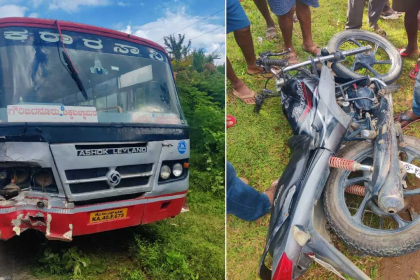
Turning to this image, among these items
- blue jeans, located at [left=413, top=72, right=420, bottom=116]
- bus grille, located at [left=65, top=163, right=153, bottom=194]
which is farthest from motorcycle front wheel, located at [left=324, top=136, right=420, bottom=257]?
bus grille, located at [left=65, top=163, right=153, bottom=194]

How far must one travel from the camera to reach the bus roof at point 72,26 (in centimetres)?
197

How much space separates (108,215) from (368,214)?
170 centimetres

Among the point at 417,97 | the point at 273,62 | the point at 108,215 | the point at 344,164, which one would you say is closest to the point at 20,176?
the point at 108,215

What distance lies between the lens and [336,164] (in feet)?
6.56

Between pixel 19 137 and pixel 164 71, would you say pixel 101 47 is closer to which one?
pixel 164 71

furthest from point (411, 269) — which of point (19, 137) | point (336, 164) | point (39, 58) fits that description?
point (39, 58)

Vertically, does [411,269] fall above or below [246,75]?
below

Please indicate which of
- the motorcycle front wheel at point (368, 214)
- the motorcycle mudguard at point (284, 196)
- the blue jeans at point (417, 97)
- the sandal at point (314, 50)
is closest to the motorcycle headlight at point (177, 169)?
the motorcycle mudguard at point (284, 196)

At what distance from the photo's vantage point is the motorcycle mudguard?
6.21 feet

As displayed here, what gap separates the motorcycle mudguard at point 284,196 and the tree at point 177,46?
0.94m

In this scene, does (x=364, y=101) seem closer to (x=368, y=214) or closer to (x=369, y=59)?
(x=368, y=214)

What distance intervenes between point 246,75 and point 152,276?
2.12 meters

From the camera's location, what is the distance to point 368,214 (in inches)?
97.9

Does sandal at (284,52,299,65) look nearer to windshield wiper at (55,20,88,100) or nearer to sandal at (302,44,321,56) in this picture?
sandal at (302,44,321,56)
